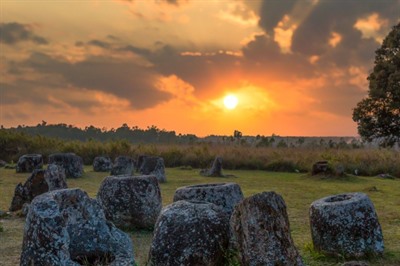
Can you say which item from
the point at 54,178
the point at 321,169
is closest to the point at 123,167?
the point at 321,169

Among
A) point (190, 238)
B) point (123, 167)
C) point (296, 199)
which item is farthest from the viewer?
point (123, 167)

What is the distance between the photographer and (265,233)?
7785mm

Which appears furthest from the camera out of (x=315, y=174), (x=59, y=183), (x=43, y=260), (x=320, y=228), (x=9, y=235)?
(x=315, y=174)

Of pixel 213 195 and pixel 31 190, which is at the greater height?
pixel 213 195

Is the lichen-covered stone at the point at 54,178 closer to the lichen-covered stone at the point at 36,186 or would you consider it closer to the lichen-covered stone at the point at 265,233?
the lichen-covered stone at the point at 36,186

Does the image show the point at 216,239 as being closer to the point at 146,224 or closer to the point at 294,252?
the point at 294,252

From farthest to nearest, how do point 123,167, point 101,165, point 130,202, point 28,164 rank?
point 101,165 < point 28,164 < point 123,167 < point 130,202

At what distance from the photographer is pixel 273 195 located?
792 cm

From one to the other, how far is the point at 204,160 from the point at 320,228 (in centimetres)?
2774

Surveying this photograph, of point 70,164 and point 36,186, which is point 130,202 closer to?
point 36,186

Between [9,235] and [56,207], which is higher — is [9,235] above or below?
below

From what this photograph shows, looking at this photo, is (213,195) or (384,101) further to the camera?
(384,101)

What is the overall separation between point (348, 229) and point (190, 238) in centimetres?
318

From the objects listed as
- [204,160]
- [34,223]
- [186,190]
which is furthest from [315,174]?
[34,223]
